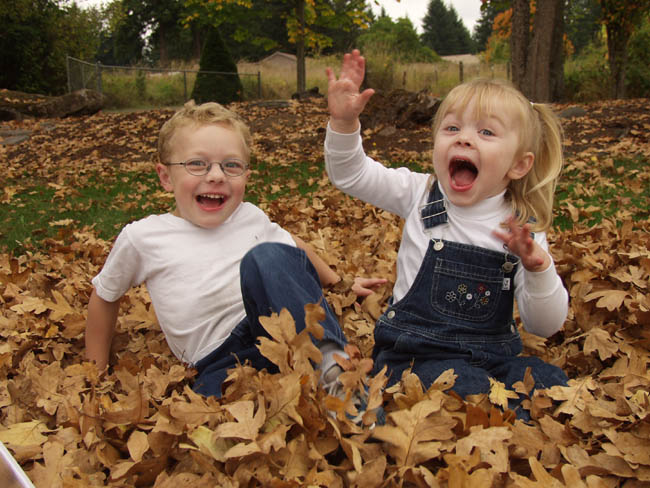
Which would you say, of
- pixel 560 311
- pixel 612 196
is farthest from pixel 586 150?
pixel 560 311

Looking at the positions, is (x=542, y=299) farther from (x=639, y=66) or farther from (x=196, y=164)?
(x=639, y=66)

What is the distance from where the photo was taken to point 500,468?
1.50 metres

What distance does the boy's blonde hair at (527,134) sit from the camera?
2039mm

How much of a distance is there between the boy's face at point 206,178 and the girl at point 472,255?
437 mm

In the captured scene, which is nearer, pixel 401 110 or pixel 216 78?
pixel 401 110

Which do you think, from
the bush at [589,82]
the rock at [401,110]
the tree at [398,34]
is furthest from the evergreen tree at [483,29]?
the rock at [401,110]

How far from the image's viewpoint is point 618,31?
17.0m

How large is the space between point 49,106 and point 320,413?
1679cm

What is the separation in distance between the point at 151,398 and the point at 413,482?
37.6 inches

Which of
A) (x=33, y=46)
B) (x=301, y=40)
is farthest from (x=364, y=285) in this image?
(x=33, y=46)

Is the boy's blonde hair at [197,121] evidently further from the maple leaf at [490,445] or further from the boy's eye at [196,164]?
the maple leaf at [490,445]

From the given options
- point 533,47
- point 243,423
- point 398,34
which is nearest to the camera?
point 243,423

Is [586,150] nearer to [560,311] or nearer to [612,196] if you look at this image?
[612,196]

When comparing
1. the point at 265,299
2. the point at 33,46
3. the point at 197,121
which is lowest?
the point at 265,299
